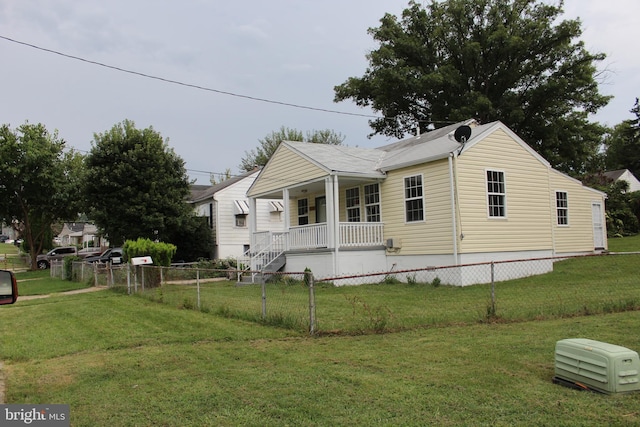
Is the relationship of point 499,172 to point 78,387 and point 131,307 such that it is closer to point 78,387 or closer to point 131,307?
point 131,307

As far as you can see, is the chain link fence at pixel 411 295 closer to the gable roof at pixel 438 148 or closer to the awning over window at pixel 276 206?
the gable roof at pixel 438 148

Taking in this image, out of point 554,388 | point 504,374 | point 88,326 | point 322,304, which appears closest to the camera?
point 554,388

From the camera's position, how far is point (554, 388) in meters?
4.98

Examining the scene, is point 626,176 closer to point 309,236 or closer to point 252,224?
point 252,224

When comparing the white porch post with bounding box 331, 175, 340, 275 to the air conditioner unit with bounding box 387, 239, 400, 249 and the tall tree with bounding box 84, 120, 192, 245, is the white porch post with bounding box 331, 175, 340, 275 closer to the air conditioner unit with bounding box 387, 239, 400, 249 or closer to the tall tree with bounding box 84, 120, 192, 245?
the air conditioner unit with bounding box 387, 239, 400, 249

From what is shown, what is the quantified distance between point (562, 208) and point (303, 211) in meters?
10.6

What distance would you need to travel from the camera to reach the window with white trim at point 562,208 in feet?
63.2

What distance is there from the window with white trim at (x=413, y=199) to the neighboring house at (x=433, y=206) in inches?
1.3

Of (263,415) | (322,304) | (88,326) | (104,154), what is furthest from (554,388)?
(104,154)

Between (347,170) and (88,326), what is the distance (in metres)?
9.77

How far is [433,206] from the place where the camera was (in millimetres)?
15703

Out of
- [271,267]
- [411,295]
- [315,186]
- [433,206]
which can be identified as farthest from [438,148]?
[271,267]

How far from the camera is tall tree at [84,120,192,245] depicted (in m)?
25.3

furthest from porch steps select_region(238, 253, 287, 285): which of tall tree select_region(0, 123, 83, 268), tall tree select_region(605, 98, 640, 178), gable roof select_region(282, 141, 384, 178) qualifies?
tall tree select_region(605, 98, 640, 178)
